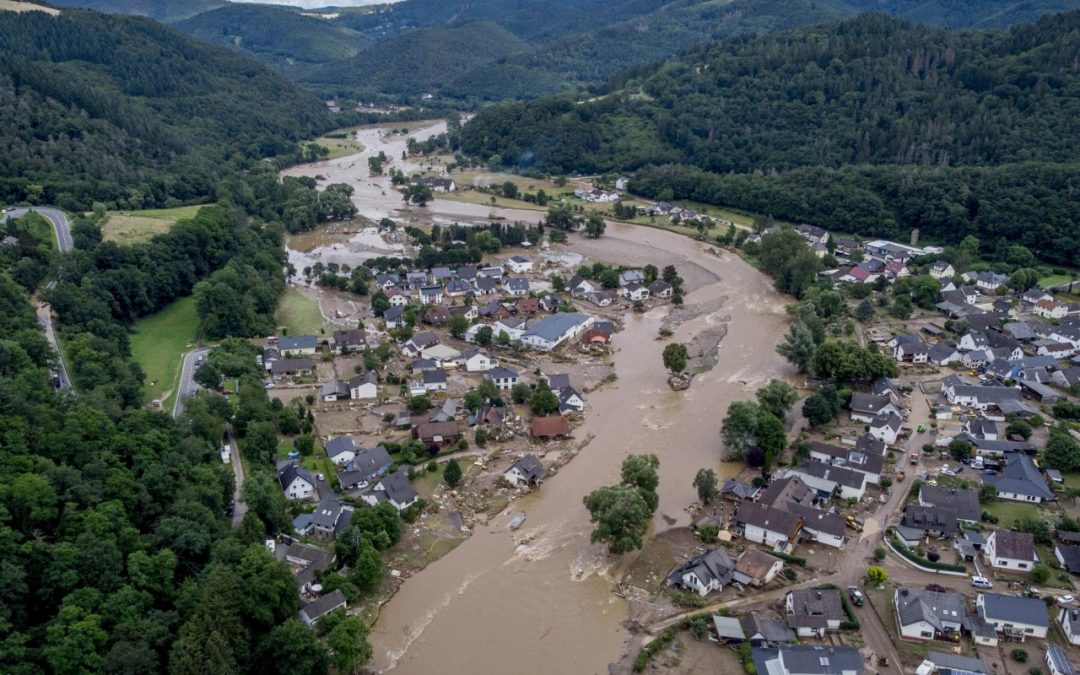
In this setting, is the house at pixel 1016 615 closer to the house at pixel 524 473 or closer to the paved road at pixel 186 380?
the house at pixel 524 473

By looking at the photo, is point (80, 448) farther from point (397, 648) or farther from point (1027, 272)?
point (1027, 272)

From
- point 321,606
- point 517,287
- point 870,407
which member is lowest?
point 517,287

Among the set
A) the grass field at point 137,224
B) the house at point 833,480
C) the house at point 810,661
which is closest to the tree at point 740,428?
the house at point 833,480

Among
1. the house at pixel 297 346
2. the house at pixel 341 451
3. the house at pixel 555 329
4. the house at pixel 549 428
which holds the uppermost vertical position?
the house at pixel 341 451

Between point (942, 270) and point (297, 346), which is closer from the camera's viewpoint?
point (297, 346)

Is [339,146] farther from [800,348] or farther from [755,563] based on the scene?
[755,563]

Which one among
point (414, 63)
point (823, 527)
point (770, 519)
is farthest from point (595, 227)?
point (414, 63)
